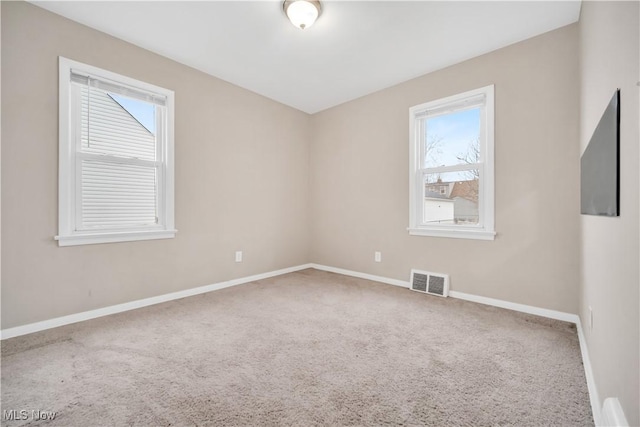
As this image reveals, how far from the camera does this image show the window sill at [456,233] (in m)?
2.88

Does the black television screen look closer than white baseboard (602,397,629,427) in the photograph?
No

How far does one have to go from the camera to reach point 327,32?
2.57 metres

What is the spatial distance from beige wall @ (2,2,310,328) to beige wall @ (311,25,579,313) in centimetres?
127

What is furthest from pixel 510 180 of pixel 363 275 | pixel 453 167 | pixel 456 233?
pixel 363 275

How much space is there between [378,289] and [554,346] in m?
1.73

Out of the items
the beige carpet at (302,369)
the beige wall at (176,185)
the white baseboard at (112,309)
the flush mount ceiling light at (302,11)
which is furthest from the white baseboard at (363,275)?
the flush mount ceiling light at (302,11)

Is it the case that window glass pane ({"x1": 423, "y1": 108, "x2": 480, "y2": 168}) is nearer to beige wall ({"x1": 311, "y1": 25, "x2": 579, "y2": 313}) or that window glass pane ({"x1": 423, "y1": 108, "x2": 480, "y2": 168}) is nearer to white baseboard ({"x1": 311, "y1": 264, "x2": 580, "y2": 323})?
beige wall ({"x1": 311, "y1": 25, "x2": 579, "y2": 313})

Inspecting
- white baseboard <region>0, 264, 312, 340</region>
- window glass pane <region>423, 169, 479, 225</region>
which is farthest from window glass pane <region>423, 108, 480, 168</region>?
white baseboard <region>0, 264, 312, 340</region>

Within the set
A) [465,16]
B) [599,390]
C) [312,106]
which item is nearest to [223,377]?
[599,390]

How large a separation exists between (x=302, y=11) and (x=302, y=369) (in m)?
2.60

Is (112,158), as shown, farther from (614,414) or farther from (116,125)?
(614,414)

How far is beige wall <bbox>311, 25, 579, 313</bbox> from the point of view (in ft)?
8.07

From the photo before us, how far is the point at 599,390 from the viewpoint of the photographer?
1.32 m

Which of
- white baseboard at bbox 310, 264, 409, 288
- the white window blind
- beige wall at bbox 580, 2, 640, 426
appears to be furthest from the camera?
white baseboard at bbox 310, 264, 409, 288
